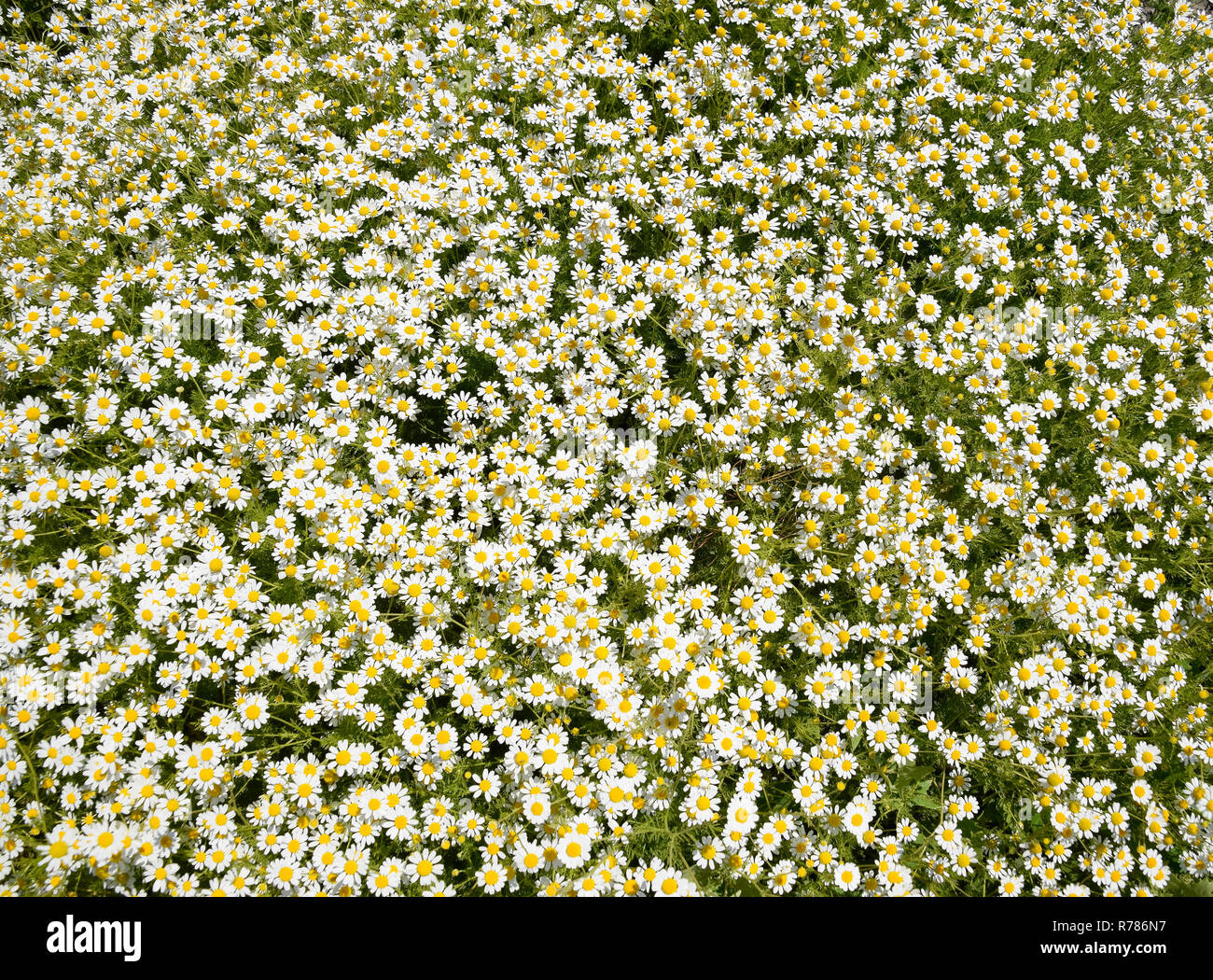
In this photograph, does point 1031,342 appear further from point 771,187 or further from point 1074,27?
point 1074,27

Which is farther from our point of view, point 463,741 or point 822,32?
point 822,32

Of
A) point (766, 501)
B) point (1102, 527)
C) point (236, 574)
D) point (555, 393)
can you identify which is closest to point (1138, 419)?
point (1102, 527)

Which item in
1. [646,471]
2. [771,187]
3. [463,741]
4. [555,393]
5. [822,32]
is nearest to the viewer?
[463,741]

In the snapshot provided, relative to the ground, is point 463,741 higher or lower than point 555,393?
lower

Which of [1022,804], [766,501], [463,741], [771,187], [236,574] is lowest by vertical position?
[1022,804]

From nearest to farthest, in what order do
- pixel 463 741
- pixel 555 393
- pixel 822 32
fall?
1. pixel 463 741
2. pixel 555 393
3. pixel 822 32

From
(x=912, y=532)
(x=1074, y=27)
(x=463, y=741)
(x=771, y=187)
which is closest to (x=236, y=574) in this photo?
(x=463, y=741)
